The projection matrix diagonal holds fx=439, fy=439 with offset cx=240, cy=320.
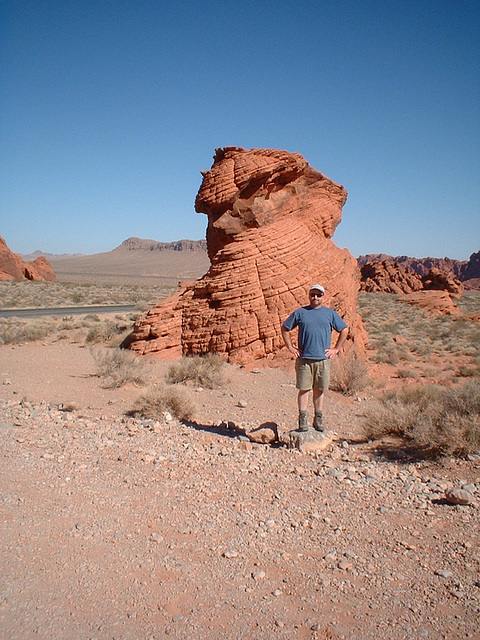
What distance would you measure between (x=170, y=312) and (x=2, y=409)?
5.11 metres

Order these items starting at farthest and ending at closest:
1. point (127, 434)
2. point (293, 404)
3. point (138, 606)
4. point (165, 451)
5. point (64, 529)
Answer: point (293, 404) → point (127, 434) → point (165, 451) → point (64, 529) → point (138, 606)

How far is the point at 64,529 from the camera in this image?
348 centimetres

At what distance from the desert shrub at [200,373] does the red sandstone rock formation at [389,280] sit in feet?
146

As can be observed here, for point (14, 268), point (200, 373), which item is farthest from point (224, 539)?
point (14, 268)

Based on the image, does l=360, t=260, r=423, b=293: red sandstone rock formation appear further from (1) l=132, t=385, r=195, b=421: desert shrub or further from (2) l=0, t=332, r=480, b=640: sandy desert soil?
(2) l=0, t=332, r=480, b=640: sandy desert soil

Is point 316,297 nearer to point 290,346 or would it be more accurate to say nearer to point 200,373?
point 290,346

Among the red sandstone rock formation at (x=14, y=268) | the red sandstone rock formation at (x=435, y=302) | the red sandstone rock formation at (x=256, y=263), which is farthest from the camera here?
the red sandstone rock formation at (x=14, y=268)

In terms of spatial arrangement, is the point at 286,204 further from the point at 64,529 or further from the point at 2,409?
the point at 64,529

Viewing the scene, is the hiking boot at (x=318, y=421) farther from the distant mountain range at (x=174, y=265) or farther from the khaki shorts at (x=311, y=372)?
the distant mountain range at (x=174, y=265)

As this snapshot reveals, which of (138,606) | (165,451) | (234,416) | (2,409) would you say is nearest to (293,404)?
(234,416)

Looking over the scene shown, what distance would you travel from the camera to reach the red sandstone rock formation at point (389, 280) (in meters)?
50.7

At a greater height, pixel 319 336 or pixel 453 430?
pixel 319 336

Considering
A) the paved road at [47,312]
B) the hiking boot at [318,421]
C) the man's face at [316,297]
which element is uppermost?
the man's face at [316,297]

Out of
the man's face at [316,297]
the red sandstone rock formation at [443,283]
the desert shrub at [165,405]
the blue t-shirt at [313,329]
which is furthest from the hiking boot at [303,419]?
the red sandstone rock formation at [443,283]
